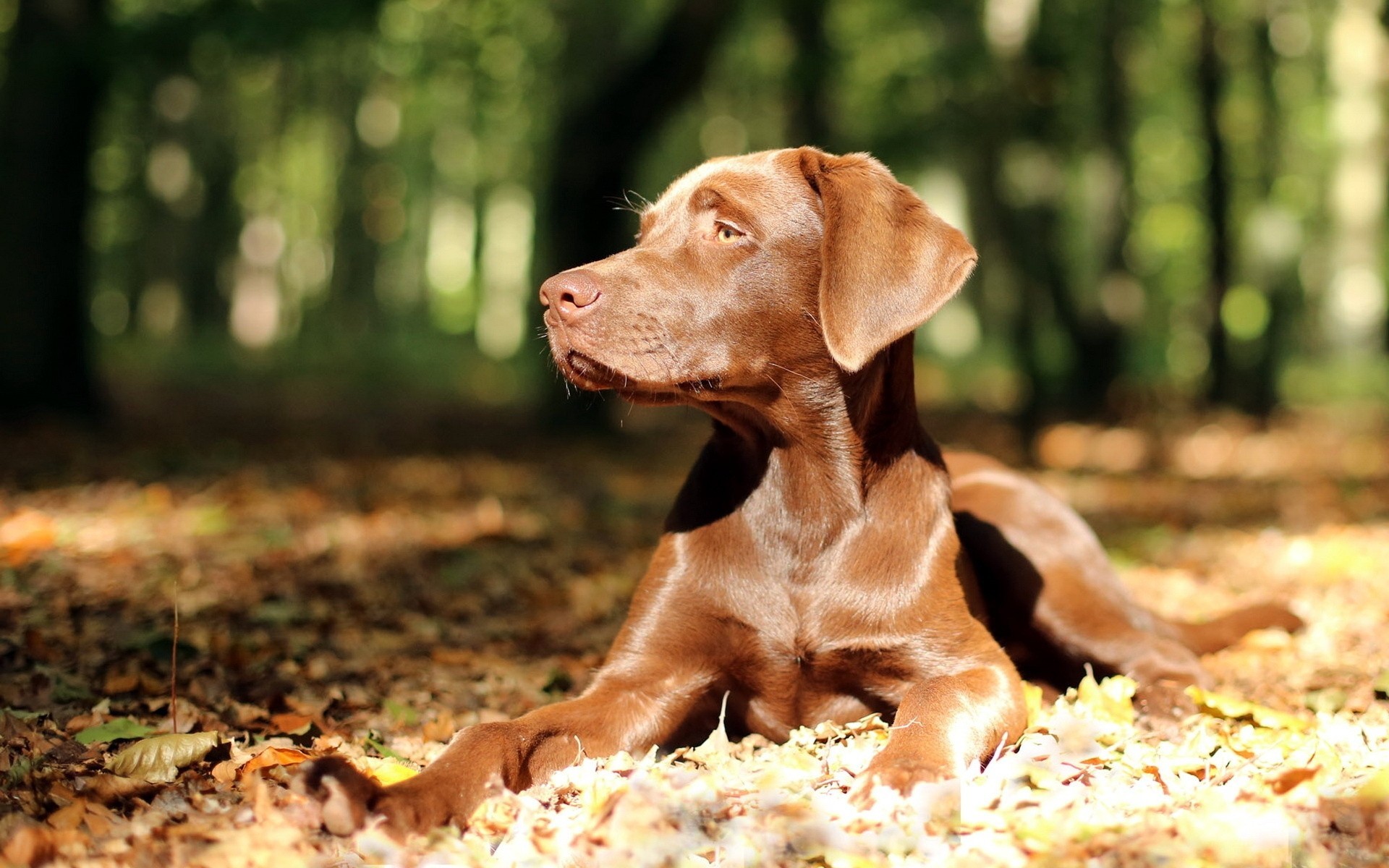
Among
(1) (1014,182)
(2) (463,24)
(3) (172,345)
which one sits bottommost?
(3) (172,345)

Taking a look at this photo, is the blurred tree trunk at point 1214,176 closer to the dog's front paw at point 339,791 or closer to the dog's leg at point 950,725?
the dog's leg at point 950,725

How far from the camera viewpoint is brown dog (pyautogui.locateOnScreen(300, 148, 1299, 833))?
11.8 ft

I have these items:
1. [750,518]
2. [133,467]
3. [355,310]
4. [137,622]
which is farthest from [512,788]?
[355,310]

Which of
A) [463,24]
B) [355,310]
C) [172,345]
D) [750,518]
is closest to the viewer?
[750,518]

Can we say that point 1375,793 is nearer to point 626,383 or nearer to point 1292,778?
point 1292,778

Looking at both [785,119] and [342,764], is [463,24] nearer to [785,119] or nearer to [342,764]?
[785,119]

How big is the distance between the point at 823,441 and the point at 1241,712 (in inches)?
63.1

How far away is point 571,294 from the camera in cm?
354

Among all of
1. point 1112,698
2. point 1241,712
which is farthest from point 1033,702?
point 1241,712

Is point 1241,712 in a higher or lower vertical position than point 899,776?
lower

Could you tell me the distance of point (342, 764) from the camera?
3.00m

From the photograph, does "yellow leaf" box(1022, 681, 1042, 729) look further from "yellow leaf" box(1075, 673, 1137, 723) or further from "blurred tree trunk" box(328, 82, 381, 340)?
"blurred tree trunk" box(328, 82, 381, 340)

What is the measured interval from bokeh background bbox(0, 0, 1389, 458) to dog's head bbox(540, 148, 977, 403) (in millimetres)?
2628

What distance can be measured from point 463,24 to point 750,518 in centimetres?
1668
